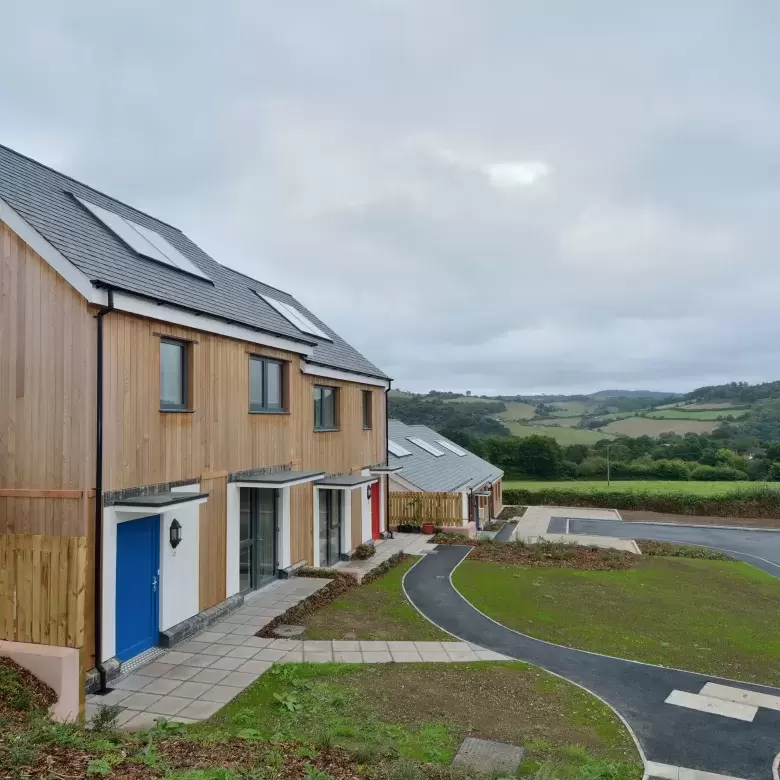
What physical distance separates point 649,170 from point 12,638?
20019 mm

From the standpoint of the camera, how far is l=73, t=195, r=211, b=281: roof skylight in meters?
11.8

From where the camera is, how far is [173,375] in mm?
10883

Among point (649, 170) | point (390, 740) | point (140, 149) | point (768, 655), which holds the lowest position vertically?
point (768, 655)

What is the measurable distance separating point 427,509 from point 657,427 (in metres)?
70.8

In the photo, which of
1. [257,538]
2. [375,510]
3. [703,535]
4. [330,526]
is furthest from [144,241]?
[703,535]

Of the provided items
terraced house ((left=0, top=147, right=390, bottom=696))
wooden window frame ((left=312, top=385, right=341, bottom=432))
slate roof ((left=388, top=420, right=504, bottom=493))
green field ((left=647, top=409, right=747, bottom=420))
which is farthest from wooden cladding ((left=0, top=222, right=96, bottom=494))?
green field ((left=647, top=409, right=747, bottom=420))

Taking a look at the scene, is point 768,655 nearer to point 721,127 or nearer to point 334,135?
point 721,127

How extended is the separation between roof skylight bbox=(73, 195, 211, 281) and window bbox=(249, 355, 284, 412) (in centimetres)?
242

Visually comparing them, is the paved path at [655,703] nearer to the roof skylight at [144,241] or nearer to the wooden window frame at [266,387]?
the wooden window frame at [266,387]

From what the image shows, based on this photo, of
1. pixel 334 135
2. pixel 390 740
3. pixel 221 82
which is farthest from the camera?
pixel 334 135

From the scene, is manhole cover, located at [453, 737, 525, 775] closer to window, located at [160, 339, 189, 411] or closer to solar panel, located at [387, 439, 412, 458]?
window, located at [160, 339, 189, 411]

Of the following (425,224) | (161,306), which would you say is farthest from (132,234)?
(425,224)

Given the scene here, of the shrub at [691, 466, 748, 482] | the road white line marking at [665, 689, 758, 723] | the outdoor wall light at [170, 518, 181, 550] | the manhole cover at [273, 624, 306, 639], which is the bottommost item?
the shrub at [691, 466, 748, 482]

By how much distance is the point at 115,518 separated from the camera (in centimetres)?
900
